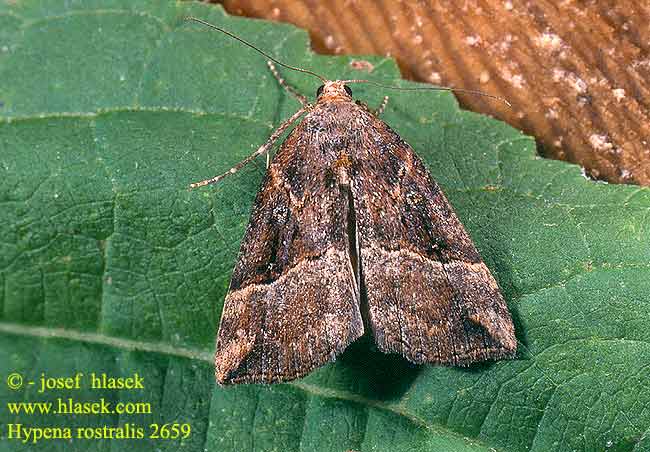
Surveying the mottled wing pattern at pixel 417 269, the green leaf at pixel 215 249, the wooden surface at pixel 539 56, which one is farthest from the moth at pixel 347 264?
the wooden surface at pixel 539 56

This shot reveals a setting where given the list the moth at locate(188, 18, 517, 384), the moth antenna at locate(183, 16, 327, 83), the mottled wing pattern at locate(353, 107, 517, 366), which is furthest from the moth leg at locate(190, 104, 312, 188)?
the mottled wing pattern at locate(353, 107, 517, 366)

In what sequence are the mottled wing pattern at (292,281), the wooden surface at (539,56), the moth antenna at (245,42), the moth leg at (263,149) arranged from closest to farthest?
the mottled wing pattern at (292,281) → the wooden surface at (539,56) → the moth leg at (263,149) → the moth antenna at (245,42)

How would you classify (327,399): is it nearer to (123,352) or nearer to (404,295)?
(404,295)

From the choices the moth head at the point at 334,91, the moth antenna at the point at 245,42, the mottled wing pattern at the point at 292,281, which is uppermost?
the moth antenna at the point at 245,42

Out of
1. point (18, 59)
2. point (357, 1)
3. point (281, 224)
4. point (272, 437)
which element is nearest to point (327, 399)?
point (272, 437)

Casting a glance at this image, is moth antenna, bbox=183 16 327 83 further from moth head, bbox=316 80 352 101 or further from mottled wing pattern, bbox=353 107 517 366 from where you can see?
mottled wing pattern, bbox=353 107 517 366

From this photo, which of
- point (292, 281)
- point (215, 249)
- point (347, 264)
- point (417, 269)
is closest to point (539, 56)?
point (417, 269)

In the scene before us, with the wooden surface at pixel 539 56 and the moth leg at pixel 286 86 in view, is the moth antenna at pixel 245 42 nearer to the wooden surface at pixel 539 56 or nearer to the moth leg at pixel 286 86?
the moth leg at pixel 286 86
